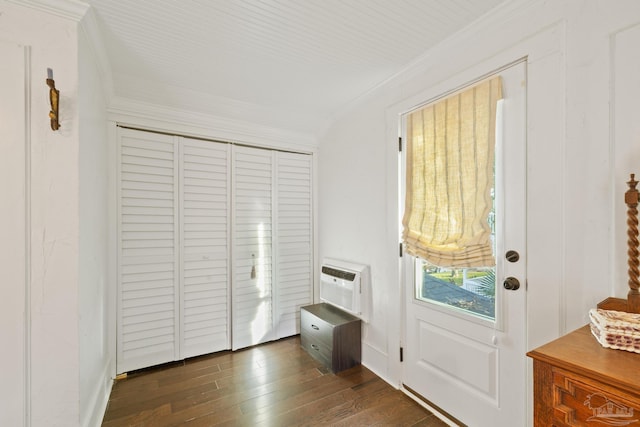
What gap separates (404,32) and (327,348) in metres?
2.41

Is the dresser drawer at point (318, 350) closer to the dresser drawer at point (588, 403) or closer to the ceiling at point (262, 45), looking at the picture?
the dresser drawer at point (588, 403)

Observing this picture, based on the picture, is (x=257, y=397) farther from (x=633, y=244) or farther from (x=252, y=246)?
(x=633, y=244)

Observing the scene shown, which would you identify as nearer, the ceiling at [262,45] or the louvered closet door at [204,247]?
the ceiling at [262,45]

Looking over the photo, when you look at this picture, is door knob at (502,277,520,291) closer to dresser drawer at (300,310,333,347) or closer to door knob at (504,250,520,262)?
door knob at (504,250,520,262)

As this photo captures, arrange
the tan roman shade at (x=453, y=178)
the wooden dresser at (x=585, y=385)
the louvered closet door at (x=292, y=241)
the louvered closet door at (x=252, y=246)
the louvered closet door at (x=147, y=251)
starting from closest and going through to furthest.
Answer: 1. the wooden dresser at (x=585, y=385)
2. the tan roman shade at (x=453, y=178)
3. the louvered closet door at (x=147, y=251)
4. the louvered closet door at (x=252, y=246)
5. the louvered closet door at (x=292, y=241)

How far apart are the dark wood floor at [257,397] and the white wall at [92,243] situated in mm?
257

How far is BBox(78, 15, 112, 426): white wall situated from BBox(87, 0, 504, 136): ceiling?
0.88 feet

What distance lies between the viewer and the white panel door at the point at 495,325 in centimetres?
143

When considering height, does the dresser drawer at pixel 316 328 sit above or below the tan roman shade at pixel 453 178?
below

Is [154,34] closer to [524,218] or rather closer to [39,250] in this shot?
[39,250]

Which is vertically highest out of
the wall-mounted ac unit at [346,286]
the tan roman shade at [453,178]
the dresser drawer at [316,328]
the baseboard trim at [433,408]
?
the tan roman shade at [453,178]

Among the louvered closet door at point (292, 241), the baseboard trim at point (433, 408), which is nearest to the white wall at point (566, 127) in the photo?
the baseboard trim at point (433, 408)

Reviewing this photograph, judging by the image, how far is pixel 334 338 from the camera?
2346 mm

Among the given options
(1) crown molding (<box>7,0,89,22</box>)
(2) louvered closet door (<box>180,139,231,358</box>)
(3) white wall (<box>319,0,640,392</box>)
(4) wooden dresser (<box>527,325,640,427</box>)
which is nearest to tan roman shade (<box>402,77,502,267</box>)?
(3) white wall (<box>319,0,640,392</box>)
